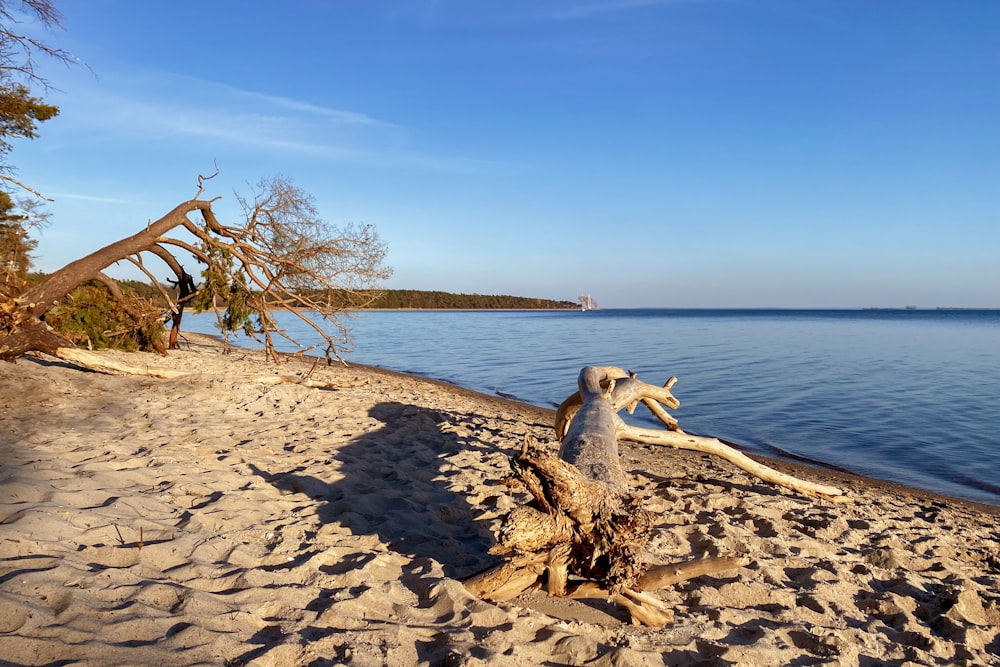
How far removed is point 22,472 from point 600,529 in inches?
161

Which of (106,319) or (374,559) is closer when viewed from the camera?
(374,559)

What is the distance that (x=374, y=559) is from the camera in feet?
11.3

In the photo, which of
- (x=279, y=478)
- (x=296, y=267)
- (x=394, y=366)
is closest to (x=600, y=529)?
(x=279, y=478)

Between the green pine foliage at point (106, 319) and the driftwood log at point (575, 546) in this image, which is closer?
the driftwood log at point (575, 546)

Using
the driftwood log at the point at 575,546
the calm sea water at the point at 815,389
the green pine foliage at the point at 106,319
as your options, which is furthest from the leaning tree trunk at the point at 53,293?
the driftwood log at the point at 575,546

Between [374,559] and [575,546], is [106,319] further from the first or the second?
[575,546]

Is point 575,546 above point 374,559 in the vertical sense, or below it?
above

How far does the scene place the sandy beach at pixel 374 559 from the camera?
2500 mm

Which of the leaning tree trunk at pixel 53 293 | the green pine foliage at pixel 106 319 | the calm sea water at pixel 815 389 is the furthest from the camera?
the green pine foliage at pixel 106 319

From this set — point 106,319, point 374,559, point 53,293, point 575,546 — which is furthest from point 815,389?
A: point 106,319

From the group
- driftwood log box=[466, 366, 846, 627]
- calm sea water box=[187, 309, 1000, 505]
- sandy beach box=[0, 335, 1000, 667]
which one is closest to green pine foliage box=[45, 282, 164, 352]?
sandy beach box=[0, 335, 1000, 667]

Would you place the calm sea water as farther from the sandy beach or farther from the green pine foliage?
the green pine foliage

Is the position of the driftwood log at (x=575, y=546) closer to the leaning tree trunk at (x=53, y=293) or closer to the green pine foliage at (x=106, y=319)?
the leaning tree trunk at (x=53, y=293)

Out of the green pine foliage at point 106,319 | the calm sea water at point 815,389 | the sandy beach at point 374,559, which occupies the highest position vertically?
the green pine foliage at point 106,319
